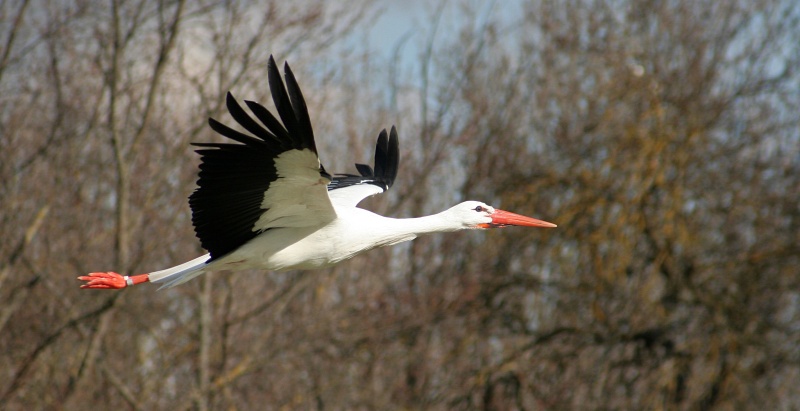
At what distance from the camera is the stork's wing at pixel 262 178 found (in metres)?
6.62

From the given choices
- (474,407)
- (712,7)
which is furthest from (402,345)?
(712,7)

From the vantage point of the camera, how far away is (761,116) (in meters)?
18.3

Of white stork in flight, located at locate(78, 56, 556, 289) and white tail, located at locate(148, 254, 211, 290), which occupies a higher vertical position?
white stork in flight, located at locate(78, 56, 556, 289)

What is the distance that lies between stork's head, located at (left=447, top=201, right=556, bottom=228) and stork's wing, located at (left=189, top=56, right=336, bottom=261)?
1193mm

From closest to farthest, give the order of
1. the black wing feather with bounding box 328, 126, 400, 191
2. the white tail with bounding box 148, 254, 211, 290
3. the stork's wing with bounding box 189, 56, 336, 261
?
the stork's wing with bounding box 189, 56, 336, 261
the white tail with bounding box 148, 254, 211, 290
the black wing feather with bounding box 328, 126, 400, 191

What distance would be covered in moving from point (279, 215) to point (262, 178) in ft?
2.24

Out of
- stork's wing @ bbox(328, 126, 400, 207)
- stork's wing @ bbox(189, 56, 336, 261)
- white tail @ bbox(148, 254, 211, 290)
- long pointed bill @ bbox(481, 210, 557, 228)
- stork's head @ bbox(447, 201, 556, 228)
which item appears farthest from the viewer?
stork's wing @ bbox(328, 126, 400, 207)

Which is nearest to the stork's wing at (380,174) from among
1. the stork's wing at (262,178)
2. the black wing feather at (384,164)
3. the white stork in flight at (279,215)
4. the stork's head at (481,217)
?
the black wing feather at (384,164)

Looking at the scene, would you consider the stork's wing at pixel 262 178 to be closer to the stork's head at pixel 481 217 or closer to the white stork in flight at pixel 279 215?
the white stork in flight at pixel 279 215

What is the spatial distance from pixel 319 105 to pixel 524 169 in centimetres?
471

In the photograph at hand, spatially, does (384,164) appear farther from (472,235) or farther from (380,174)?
(472,235)

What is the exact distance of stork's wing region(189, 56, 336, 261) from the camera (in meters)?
6.62

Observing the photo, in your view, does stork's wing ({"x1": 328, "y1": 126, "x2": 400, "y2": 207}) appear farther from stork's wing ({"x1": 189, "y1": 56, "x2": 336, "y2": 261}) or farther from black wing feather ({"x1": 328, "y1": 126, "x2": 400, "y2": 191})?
stork's wing ({"x1": 189, "y1": 56, "x2": 336, "y2": 261})

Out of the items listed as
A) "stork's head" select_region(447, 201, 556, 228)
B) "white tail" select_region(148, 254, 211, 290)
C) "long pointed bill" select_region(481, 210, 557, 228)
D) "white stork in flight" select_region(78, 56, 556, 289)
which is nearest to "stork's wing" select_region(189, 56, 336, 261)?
"white stork in flight" select_region(78, 56, 556, 289)
